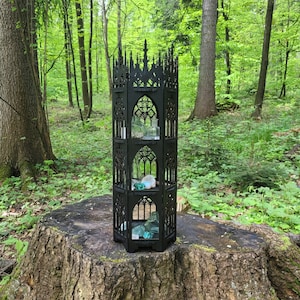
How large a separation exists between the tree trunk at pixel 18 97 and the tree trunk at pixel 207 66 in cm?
490

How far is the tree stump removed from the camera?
1.72 metres

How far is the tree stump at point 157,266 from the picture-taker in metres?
1.72

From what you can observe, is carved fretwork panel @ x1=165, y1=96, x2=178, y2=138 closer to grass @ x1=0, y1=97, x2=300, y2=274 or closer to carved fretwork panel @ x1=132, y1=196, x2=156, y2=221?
carved fretwork panel @ x1=132, y1=196, x2=156, y2=221

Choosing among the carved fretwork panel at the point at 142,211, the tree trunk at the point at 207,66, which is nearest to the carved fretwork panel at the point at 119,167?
the carved fretwork panel at the point at 142,211

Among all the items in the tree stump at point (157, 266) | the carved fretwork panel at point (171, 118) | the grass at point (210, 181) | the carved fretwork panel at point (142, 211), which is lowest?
the grass at point (210, 181)

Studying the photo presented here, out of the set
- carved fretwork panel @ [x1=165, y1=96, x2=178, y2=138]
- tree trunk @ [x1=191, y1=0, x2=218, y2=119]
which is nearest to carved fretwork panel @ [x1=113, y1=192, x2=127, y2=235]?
carved fretwork panel @ [x1=165, y1=96, x2=178, y2=138]

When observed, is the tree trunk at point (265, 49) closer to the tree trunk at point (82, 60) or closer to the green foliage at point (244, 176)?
the green foliage at point (244, 176)

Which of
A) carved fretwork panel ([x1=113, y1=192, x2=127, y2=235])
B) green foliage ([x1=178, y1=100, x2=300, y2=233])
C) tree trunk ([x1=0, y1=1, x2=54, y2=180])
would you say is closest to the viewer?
carved fretwork panel ([x1=113, y1=192, x2=127, y2=235])

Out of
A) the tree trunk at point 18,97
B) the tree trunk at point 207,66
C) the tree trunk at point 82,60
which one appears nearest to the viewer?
the tree trunk at point 18,97

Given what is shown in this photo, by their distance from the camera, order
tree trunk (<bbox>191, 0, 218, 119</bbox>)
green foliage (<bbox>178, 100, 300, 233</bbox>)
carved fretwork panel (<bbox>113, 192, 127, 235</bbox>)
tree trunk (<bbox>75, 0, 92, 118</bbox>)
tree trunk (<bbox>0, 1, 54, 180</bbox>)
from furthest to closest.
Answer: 1. tree trunk (<bbox>75, 0, 92, 118</bbox>)
2. tree trunk (<bbox>191, 0, 218, 119</bbox>)
3. tree trunk (<bbox>0, 1, 54, 180</bbox>)
4. green foliage (<bbox>178, 100, 300, 233</bbox>)
5. carved fretwork panel (<bbox>113, 192, 127, 235</bbox>)

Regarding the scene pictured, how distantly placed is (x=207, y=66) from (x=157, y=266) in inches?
288

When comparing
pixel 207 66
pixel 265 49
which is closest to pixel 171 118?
pixel 207 66

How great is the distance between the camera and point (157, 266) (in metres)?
1.78

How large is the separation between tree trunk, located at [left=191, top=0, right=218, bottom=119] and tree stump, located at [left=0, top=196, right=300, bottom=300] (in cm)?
633
